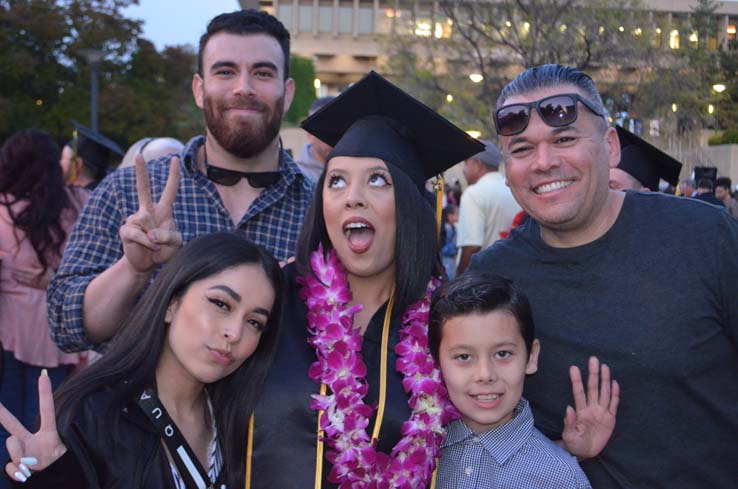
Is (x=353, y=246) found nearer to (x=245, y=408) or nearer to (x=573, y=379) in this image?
(x=245, y=408)

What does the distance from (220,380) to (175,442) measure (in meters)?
0.35

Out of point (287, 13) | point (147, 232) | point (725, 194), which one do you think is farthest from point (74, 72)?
point (287, 13)

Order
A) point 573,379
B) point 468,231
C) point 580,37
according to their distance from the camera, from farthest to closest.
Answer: point 580,37 → point 468,231 → point 573,379

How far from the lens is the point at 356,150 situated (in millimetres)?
2879

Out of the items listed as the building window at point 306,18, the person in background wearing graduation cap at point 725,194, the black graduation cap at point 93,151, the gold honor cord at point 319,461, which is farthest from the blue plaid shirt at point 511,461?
the building window at point 306,18

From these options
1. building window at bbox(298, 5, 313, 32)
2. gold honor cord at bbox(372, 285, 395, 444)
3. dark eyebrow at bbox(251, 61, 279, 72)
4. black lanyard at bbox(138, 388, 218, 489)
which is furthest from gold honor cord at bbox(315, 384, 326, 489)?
building window at bbox(298, 5, 313, 32)

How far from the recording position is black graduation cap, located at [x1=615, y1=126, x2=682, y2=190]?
528 centimetres

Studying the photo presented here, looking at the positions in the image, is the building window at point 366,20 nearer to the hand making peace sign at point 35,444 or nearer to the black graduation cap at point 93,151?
the black graduation cap at point 93,151

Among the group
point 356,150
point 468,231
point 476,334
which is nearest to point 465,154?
point 356,150

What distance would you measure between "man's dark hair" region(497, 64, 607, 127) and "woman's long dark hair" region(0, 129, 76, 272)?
3.42 meters

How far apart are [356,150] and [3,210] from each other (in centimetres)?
326

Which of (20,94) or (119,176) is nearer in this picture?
(119,176)

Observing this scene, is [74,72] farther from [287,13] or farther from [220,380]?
[287,13]

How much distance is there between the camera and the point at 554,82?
2830mm
